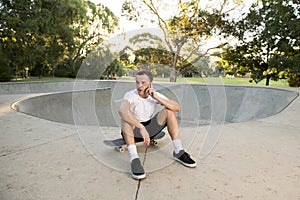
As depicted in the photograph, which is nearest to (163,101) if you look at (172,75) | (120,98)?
(172,75)

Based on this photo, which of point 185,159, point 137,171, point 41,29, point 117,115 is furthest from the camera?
point 41,29

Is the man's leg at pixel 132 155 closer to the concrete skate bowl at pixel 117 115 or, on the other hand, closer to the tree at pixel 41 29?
the concrete skate bowl at pixel 117 115

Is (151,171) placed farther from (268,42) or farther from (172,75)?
(268,42)

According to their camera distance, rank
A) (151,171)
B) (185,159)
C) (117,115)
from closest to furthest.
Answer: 1. (151,171)
2. (185,159)
3. (117,115)

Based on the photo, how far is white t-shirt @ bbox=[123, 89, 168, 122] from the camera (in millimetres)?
2205

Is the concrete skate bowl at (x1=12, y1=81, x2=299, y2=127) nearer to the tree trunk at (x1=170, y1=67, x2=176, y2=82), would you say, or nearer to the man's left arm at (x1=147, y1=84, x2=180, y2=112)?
the tree trunk at (x1=170, y1=67, x2=176, y2=82)

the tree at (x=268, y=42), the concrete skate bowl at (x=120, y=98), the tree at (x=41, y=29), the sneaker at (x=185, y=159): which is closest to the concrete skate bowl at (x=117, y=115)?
the concrete skate bowl at (x=120, y=98)

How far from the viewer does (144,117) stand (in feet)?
7.82

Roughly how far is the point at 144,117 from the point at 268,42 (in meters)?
16.5

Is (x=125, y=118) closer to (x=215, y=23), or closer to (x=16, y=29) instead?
(x=16, y=29)

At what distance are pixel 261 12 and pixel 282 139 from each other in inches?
634

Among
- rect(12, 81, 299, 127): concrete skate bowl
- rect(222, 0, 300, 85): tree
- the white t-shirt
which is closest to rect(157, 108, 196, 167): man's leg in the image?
the white t-shirt

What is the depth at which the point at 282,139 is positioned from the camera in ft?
11.2

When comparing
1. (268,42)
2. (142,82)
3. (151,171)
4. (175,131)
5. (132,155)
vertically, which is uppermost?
(268,42)
